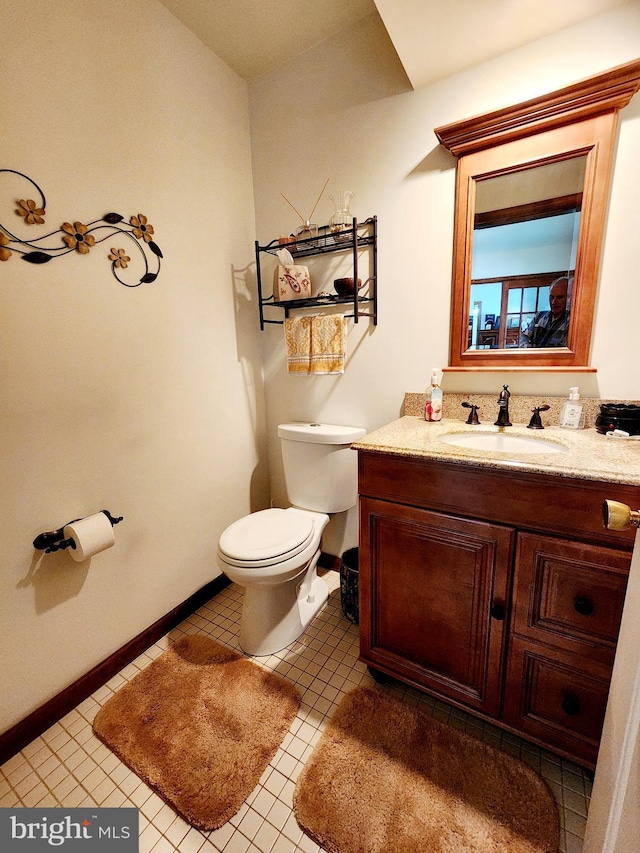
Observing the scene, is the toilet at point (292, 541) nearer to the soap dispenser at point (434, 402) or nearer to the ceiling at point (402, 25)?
the soap dispenser at point (434, 402)

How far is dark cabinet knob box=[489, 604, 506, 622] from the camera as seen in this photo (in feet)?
3.13

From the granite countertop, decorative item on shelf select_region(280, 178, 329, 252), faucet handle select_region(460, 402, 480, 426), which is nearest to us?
the granite countertop

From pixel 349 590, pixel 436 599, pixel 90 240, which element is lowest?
pixel 349 590

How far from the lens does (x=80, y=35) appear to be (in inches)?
43.6

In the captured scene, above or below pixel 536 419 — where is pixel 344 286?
above

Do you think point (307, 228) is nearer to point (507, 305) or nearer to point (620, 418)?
point (507, 305)

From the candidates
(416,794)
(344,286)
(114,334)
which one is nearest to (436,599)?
(416,794)

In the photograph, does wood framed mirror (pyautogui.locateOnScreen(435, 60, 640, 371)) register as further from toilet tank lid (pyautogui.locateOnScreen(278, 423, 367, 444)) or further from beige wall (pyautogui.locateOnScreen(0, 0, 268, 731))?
beige wall (pyautogui.locateOnScreen(0, 0, 268, 731))

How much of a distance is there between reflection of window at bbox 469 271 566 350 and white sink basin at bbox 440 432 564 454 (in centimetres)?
35

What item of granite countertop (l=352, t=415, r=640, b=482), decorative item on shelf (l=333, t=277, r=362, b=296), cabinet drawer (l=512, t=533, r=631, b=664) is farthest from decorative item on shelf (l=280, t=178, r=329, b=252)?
cabinet drawer (l=512, t=533, r=631, b=664)

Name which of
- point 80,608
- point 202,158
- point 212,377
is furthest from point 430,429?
point 202,158

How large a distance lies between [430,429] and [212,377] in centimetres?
101

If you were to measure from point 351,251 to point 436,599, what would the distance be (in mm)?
1417

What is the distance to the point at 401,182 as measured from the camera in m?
1.43
